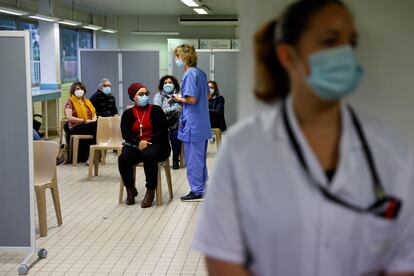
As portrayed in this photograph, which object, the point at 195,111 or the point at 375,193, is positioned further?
the point at 195,111

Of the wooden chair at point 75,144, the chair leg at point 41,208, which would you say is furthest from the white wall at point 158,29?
the chair leg at point 41,208

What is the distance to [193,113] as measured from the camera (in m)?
5.36

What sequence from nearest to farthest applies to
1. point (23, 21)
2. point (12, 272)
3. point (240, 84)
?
point (240, 84) < point (12, 272) < point (23, 21)

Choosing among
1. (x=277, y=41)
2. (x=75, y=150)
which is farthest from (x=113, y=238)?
(x=277, y=41)

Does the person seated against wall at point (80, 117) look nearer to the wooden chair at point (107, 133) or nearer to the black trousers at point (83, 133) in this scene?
the black trousers at point (83, 133)

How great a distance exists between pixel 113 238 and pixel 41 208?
60 cm

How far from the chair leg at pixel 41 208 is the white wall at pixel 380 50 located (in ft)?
9.17

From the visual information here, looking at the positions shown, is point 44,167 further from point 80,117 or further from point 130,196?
point 80,117

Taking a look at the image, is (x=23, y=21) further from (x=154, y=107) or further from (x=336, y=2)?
(x=336, y=2)

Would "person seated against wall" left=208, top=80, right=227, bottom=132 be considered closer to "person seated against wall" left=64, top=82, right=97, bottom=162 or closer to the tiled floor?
"person seated against wall" left=64, top=82, right=97, bottom=162

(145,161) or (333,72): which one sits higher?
(333,72)

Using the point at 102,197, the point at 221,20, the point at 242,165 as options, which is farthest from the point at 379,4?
the point at 221,20

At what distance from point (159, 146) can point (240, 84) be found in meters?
3.58

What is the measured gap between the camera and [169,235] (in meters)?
4.45
